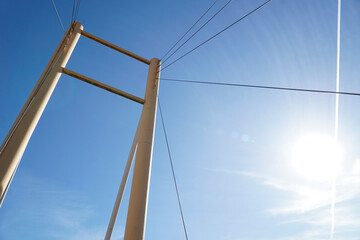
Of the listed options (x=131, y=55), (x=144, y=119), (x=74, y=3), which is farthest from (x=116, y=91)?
(x=74, y=3)

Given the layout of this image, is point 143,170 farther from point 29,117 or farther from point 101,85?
point 101,85

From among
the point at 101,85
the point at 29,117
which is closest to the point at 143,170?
the point at 29,117

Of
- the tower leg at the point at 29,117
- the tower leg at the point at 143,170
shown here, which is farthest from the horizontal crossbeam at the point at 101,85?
the tower leg at the point at 143,170

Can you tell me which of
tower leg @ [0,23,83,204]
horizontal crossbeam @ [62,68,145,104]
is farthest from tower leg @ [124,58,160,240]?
tower leg @ [0,23,83,204]

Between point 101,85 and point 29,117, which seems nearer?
point 29,117

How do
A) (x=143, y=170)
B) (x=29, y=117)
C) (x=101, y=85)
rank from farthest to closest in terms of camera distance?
1. (x=101, y=85)
2. (x=143, y=170)
3. (x=29, y=117)

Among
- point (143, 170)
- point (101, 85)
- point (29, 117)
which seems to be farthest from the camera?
point (101, 85)

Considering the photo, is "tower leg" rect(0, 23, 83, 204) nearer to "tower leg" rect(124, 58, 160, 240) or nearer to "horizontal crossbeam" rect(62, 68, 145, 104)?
"horizontal crossbeam" rect(62, 68, 145, 104)

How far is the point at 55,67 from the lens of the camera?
4.09 metres

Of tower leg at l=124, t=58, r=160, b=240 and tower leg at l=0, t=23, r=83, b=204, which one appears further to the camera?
tower leg at l=124, t=58, r=160, b=240

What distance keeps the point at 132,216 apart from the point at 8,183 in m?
1.70

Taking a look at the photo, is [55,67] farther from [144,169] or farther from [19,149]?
[144,169]

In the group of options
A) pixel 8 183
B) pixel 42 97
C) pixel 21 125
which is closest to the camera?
pixel 8 183

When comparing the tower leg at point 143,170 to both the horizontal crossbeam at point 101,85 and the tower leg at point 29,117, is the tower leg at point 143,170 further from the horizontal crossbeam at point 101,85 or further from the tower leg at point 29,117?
the tower leg at point 29,117
